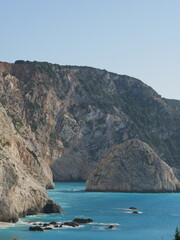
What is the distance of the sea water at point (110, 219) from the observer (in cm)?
6794

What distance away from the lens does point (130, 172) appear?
15100 cm

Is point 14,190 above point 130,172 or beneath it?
beneath

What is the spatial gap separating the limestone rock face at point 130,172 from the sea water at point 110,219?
17007 millimetres

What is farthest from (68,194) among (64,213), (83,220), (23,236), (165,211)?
(23,236)

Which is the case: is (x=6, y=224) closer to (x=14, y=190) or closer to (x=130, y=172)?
(x=14, y=190)

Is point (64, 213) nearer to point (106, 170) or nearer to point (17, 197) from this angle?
point (17, 197)

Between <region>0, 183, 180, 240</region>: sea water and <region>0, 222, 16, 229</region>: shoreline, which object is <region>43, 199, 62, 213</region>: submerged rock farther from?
<region>0, 222, 16, 229</region>: shoreline

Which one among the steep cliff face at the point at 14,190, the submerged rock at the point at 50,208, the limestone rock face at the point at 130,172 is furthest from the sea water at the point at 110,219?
the limestone rock face at the point at 130,172

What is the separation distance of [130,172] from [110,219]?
2556 inches

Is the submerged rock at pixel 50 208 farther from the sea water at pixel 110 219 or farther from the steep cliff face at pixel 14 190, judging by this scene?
the sea water at pixel 110 219

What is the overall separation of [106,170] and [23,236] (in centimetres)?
8343

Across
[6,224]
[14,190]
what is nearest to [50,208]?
[14,190]

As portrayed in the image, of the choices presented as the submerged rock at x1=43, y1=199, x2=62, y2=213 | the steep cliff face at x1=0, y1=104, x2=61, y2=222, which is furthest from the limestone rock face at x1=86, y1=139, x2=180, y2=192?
the submerged rock at x1=43, y1=199, x2=62, y2=213

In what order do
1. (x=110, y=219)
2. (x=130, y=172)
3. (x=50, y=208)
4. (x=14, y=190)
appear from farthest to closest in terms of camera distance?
(x=130, y=172), (x=50, y=208), (x=110, y=219), (x=14, y=190)
